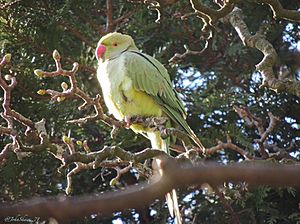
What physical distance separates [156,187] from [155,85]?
2791mm

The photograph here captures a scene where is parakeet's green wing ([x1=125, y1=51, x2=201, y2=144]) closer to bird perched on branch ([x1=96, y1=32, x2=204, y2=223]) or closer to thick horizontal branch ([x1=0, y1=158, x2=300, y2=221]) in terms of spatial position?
bird perched on branch ([x1=96, y1=32, x2=204, y2=223])

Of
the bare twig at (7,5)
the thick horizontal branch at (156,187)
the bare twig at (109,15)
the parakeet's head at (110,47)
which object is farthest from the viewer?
the bare twig at (109,15)

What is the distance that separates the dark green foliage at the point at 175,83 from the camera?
372 centimetres

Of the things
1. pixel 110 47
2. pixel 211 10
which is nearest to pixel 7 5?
pixel 110 47

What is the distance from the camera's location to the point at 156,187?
0.50m

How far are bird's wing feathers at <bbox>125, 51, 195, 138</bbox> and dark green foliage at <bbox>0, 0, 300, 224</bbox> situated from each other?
519 millimetres

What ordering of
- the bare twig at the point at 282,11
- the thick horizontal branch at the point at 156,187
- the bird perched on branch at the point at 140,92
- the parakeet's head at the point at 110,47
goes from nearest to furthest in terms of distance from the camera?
the thick horizontal branch at the point at 156,187 → the bare twig at the point at 282,11 → the bird perched on branch at the point at 140,92 → the parakeet's head at the point at 110,47

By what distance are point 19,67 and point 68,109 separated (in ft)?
1.45

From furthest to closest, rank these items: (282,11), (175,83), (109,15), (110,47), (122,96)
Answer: (175,83), (109,15), (110,47), (122,96), (282,11)

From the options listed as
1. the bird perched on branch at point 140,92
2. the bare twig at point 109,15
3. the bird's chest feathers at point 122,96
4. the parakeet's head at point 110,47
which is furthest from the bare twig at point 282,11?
the bare twig at point 109,15

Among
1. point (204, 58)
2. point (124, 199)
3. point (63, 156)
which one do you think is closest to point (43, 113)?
point (204, 58)

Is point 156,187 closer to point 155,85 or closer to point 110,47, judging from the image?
point 155,85

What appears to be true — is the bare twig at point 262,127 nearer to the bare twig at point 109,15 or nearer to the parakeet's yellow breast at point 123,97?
the parakeet's yellow breast at point 123,97

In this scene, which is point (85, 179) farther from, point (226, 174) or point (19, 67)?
point (226, 174)
